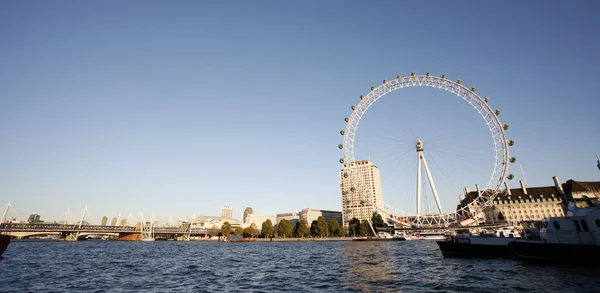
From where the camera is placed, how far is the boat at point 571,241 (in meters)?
30.2

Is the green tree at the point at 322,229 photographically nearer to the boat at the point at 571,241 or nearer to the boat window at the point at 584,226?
the boat at the point at 571,241

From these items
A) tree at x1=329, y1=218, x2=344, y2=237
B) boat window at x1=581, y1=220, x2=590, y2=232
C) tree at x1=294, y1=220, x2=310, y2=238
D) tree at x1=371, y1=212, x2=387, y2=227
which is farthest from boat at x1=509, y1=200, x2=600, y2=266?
tree at x1=329, y1=218, x2=344, y2=237

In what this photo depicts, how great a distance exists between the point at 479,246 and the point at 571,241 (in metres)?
16.8

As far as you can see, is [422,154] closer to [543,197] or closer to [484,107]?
[484,107]

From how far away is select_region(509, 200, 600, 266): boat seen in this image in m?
30.2


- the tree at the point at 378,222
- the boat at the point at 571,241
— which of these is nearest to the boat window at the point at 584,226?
the boat at the point at 571,241

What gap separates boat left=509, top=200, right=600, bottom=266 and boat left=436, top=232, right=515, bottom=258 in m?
10.5

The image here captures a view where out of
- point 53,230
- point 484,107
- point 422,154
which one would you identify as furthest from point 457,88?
point 53,230

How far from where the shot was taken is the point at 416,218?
83.7 meters

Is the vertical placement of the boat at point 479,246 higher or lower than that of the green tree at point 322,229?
lower

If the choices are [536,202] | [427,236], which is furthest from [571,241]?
[536,202]

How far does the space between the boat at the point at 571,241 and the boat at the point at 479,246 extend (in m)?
10.5

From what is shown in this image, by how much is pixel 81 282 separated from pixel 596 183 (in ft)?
572

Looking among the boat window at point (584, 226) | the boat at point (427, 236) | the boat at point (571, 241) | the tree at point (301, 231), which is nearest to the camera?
the boat at point (571, 241)
